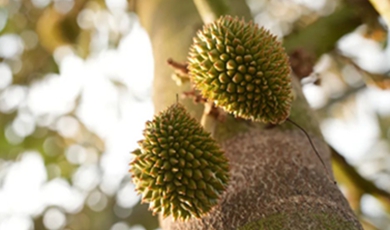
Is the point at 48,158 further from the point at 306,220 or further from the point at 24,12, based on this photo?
the point at 306,220

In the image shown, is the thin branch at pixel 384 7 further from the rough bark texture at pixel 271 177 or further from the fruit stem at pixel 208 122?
the fruit stem at pixel 208 122

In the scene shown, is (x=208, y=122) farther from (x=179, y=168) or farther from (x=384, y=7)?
(x=384, y=7)

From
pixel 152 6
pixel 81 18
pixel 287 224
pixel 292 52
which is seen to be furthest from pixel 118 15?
pixel 287 224

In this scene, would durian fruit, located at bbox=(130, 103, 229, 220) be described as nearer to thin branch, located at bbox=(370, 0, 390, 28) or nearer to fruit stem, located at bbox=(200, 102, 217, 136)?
fruit stem, located at bbox=(200, 102, 217, 136)

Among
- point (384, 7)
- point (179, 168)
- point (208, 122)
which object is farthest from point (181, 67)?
point (384, 7)

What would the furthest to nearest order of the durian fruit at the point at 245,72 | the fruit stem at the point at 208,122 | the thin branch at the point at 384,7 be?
the fruit stem at the point at 208,122 → the durian fruit at the point at 245,72 → the thin branch at the point at 384,7

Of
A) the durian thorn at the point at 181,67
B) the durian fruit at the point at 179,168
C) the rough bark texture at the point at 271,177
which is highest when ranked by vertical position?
the durian thorn at the point at 181,67

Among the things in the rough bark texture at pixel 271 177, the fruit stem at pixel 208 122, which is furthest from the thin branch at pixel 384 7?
the fruit stem at pixel 208 122
